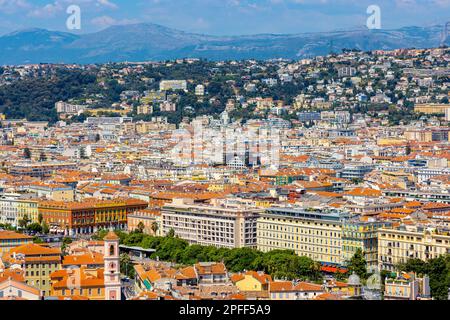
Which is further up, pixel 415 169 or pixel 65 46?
pixel 65 46

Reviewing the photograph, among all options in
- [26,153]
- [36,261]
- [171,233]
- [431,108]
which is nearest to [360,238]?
[171,233]

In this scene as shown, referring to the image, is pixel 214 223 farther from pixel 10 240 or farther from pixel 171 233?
pixel 10 240

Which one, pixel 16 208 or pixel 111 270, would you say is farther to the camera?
pixel 16 208

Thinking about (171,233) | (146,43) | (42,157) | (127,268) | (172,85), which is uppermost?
(146,43)

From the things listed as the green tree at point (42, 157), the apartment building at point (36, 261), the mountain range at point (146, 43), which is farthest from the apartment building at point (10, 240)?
the green tree at point (42, 157)

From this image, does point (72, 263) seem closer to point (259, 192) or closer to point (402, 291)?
point (402, 291)
